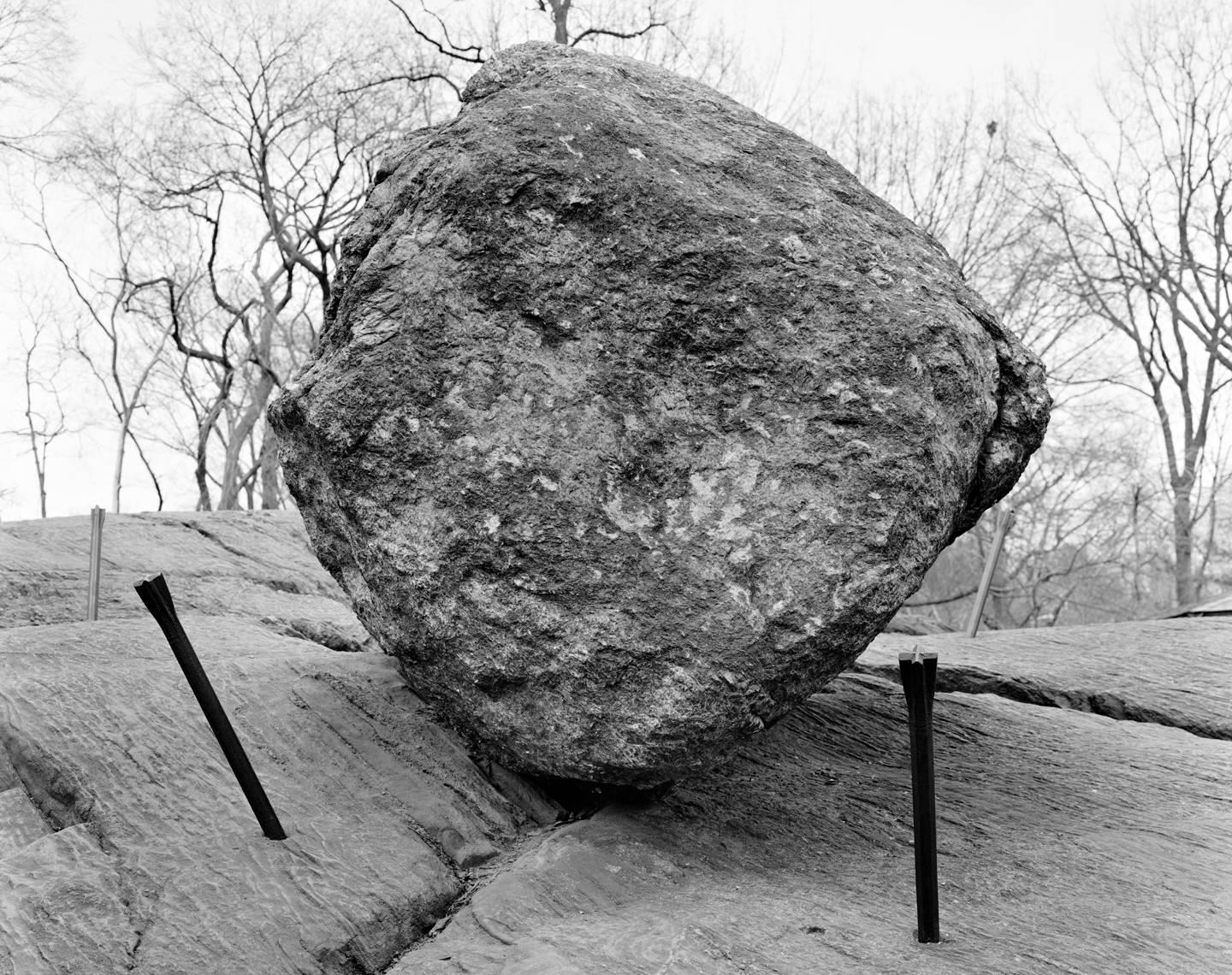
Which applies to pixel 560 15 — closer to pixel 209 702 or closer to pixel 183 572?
pixel 183 572

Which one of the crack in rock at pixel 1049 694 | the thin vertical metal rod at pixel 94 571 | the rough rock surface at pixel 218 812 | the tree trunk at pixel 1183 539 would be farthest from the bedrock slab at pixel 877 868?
the tree trunk at pixel 1183 539

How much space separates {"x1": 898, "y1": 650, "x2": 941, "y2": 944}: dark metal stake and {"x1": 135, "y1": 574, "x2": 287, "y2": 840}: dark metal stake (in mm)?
1653

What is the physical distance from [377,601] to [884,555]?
1.49 m

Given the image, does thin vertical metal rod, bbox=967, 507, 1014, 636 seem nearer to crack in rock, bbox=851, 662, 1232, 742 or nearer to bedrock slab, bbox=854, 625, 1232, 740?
bedrock slab, bbox=854, 625, 1232, 740

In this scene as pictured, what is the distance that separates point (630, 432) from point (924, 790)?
1205 millimetres

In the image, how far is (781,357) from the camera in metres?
2.95

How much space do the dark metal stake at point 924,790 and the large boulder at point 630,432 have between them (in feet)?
1.00

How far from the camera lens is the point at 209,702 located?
9.33ft

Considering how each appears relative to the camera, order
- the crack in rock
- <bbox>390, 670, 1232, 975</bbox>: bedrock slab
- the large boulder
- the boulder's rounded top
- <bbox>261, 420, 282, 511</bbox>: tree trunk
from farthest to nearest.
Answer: <bbox>261, 420, 282, 511</bbox>: tree trunk < the crack in rock < the boulder's rounded top < the large boulder < <bbox>390, 670, 1232, 975</bbox>: bedrock slab

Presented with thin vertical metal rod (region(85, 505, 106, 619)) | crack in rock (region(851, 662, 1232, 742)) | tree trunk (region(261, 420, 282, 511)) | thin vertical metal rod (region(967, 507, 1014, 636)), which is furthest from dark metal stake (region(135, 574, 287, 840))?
tree trunk (region(261, 420, 282, 511))

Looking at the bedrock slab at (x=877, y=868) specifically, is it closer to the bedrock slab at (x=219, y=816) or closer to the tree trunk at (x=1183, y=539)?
the bedrock slab at (x=219, y=816)

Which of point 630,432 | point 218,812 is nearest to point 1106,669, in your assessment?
point 630,432

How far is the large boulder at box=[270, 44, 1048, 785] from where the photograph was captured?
2.73m

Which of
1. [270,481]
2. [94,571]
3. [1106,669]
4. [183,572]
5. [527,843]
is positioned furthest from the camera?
[270,481]
